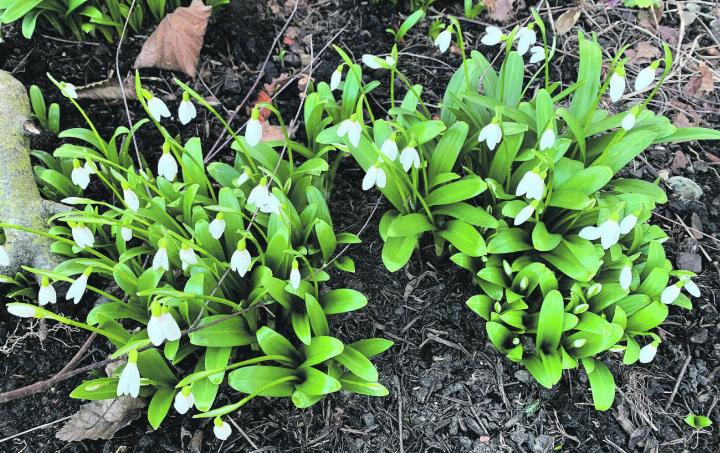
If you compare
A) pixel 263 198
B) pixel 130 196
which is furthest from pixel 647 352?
pixel 130 196

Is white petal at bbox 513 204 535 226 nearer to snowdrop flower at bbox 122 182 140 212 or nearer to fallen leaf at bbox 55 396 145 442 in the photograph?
snowdrop flower at bbox 122 182 140 212

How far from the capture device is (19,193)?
2955 mm

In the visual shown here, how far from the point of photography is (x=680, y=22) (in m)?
4.08

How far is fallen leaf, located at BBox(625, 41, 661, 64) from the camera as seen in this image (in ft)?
12.8

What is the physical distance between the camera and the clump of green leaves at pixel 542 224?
2576 millimetres

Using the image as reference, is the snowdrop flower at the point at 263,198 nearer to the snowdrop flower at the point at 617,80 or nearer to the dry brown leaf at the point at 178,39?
the snowdrop flower at the point at 617,80

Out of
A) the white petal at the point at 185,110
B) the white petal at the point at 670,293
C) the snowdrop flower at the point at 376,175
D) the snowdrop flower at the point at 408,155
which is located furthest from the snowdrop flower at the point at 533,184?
the white petal at the point at 185,110

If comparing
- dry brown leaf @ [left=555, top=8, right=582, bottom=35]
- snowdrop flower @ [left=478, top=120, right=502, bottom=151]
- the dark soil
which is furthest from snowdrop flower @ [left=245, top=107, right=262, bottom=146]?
dry brown leaf @ [left=555, top=8, right=582, bottom=35]

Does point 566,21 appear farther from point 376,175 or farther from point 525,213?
point 376,175

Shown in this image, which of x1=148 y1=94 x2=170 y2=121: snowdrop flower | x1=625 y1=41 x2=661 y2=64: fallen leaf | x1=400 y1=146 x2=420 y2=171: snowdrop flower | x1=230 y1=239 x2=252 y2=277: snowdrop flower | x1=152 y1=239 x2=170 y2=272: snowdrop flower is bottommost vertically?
x1=625 y1=41 x2=661 y2=64: fallen leaf

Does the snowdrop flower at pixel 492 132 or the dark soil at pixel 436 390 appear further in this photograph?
the dark soil at pixel 436 390

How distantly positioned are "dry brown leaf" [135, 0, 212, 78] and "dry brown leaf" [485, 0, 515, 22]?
5.98ft

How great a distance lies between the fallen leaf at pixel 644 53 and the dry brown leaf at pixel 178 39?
2737 mm

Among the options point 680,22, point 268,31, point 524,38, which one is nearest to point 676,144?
point 680,22
